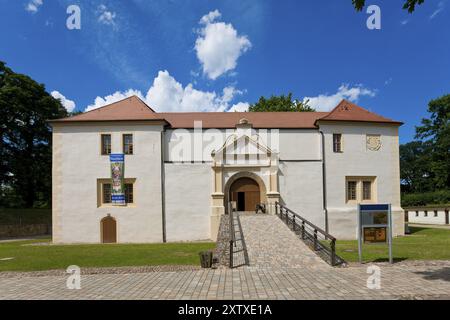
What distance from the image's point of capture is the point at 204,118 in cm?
2677

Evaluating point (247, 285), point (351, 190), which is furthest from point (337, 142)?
point (247, 285)

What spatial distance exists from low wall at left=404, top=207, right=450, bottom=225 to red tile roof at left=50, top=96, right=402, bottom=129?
15.4 metres

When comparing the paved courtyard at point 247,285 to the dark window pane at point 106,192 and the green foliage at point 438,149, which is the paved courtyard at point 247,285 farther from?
the green foliage at point 438,149

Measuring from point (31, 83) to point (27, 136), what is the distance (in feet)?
19.8

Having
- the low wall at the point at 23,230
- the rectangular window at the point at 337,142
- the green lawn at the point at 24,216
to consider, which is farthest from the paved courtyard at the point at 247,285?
the green lawn at the point at 24,216

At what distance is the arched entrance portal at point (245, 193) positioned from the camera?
24.3 meters

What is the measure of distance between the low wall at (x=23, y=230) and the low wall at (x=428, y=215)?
42.4 meters

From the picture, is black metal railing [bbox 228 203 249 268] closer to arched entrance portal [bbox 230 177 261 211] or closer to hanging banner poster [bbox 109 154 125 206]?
arched entrance portal [bbox 230 177 261 211]

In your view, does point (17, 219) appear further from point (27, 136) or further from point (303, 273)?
point (303, 273)

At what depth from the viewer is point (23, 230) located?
3309 cm

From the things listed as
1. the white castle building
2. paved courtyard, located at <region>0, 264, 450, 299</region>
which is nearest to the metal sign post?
paved courtyard, located at <region>0, 264, 450, 299</region>

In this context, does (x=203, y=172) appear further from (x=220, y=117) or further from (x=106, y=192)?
(x=106, y=192)
